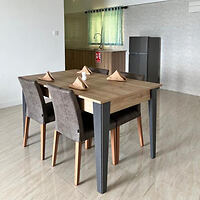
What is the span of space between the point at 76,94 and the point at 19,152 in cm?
116

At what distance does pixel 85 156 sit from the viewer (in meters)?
2.63

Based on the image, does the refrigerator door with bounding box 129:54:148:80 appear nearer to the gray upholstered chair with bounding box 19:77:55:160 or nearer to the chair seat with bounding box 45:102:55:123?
the chair seat with bounding box 45:102:55:123

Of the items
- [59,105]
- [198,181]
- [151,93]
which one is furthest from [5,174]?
[198,181]

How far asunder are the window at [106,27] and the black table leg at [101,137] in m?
5.02

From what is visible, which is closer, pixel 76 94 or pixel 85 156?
pixel 76 94

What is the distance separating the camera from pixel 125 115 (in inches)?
98.7

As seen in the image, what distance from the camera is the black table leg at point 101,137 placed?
75.1 inches

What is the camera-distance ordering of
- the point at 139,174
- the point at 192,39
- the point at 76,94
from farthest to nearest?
the point at 192,39, the point at 139,174, the point at 76,94

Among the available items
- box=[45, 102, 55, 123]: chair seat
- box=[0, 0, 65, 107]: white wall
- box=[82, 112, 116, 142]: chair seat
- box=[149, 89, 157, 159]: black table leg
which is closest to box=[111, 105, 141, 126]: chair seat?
box=[82, 112, 116, 142]: chair seat

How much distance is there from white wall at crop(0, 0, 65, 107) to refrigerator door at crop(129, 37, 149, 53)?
1.69m

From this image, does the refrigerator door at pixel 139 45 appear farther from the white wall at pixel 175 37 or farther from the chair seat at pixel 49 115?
the chair seat at pixel 49 115

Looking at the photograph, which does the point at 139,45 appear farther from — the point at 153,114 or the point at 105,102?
the point at 105,102

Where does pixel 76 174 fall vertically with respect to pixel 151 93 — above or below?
below

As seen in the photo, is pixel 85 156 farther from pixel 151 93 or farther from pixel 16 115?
pixel 16 115
